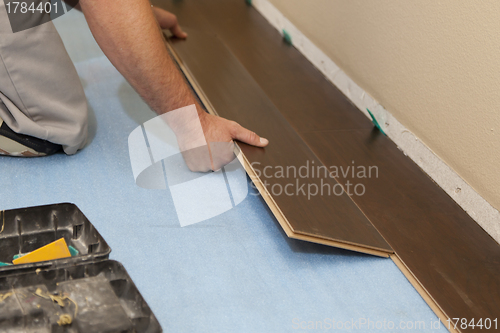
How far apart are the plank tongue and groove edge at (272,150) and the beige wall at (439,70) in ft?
1.64

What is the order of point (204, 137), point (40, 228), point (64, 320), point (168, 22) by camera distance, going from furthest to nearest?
point (168, 22) → point (204, 137) → point (40, 228) → point (64, 320)

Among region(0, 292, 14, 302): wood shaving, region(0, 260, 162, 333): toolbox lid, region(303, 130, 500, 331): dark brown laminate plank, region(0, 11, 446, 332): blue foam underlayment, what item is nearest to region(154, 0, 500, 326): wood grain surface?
region(303, 130, 500, 331): dark brown laminate plank

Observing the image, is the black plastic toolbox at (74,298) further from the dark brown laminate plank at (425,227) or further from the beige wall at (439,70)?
the beige wall at (439,70)

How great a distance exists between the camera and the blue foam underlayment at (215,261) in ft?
4.28

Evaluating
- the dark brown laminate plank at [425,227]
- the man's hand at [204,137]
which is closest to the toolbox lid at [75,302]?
the man's hand at [204,137]

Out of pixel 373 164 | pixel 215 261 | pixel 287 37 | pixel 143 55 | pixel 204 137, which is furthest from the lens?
pixel 287 37

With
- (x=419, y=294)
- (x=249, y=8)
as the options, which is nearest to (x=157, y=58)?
(x=419, y=294)

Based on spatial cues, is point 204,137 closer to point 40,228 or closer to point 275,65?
point 40,228

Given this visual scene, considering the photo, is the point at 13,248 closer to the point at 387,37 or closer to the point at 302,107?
the point at 302,107

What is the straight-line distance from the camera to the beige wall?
5.13 feet

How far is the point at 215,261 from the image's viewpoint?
1.44 meters

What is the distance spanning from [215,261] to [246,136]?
1.78 feet

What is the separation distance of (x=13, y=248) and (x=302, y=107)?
1.44 metres

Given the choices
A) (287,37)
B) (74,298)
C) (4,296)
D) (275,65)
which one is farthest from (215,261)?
(287,37)
